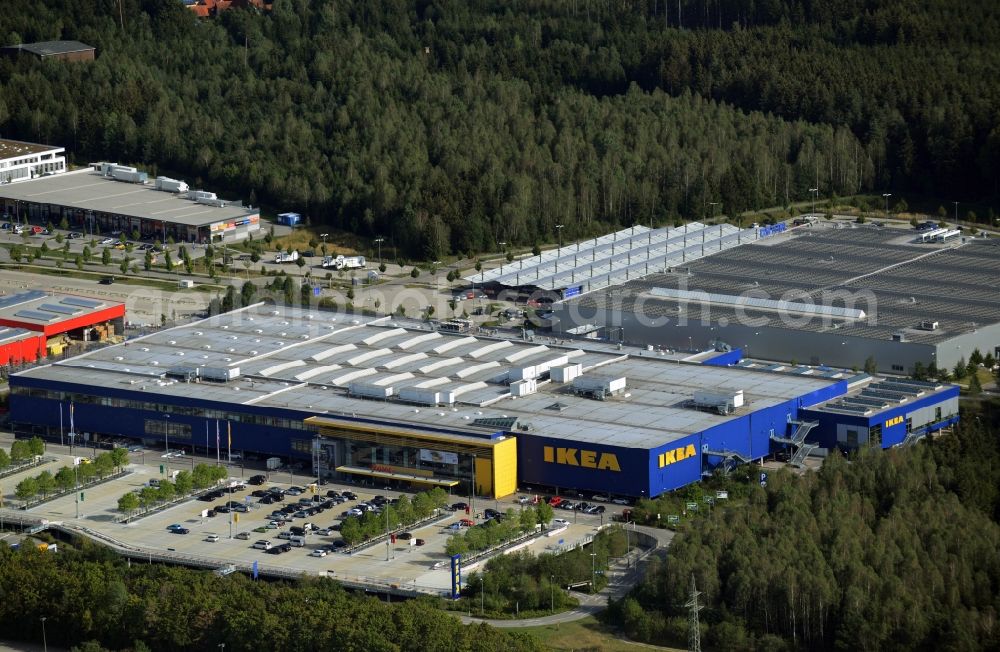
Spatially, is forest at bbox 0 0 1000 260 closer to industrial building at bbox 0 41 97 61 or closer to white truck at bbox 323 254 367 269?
industrial building at bbox 0 41 97 61

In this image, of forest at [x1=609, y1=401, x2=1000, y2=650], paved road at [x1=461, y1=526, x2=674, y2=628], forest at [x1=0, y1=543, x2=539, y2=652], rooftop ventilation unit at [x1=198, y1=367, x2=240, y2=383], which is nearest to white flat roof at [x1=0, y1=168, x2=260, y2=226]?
rooftop ventilation unit at [x1=198, y1=367, x2=240, y2=383]

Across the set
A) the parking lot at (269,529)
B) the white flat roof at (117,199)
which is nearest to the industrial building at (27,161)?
the white flat roof at (117,199)

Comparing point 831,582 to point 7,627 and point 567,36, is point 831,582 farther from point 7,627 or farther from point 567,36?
point 567,36

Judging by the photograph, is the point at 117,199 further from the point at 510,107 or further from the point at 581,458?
the point at 581,458

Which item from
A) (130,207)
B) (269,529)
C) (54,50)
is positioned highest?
(54,50)

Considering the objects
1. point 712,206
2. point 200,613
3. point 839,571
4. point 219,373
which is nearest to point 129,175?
point 712,206

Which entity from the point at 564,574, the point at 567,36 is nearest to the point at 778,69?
the point at 567,36

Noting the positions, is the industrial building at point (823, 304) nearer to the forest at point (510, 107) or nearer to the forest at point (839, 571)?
the forest at point (510, 107)

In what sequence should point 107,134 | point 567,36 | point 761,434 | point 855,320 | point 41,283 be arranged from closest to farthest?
point 761,434
point 855,320
point 41,283
point 107,134
point 567,36
